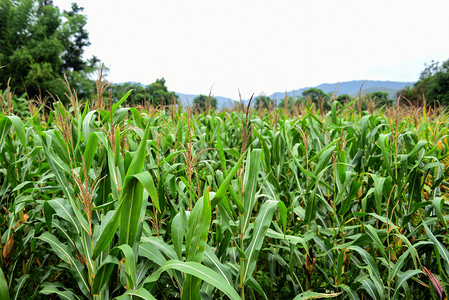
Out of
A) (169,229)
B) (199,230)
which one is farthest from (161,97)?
(199,230)

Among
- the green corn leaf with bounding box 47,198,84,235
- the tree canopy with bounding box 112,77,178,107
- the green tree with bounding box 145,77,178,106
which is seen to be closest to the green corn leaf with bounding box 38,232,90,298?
the green corn leaf with bounding box 47,198,84,235

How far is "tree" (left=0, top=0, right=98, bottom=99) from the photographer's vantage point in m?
22.1

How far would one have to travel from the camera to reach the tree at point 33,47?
22.1 metres

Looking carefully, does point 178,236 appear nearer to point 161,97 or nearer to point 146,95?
point 161,97

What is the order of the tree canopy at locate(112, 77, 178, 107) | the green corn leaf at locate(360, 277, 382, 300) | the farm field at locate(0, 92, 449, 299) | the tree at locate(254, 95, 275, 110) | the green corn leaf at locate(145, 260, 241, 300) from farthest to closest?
the tree at locate(254, 95, 275, 110)
the tree canopy at locate(112, 77, 178, 107)
the green corn leaf at locate(360, 277, 382, 300)
the farm field at locate(0, 92, 449, 299)
the green corn leaf at locate(145, 260, 241, 300)

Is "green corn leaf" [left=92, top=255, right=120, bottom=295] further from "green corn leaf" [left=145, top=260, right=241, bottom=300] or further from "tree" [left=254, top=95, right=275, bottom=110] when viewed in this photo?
"tree" [left=254, top=95, right=275, bottom=110]

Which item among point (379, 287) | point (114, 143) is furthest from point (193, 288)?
point (379, 287)

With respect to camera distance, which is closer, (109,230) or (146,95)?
(109,230)

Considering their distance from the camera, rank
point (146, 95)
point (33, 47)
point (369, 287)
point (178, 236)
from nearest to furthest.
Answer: point (178, 236)
point (369, 287)
point (146, 95)
point (33, 47)

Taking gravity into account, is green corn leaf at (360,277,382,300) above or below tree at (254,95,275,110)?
below

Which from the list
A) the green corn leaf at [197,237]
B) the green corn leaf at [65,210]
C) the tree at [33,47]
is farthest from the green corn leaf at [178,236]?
the tree at [33,47]

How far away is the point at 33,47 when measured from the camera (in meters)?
24.2

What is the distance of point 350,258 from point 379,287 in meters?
0.29

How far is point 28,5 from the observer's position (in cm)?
2394
